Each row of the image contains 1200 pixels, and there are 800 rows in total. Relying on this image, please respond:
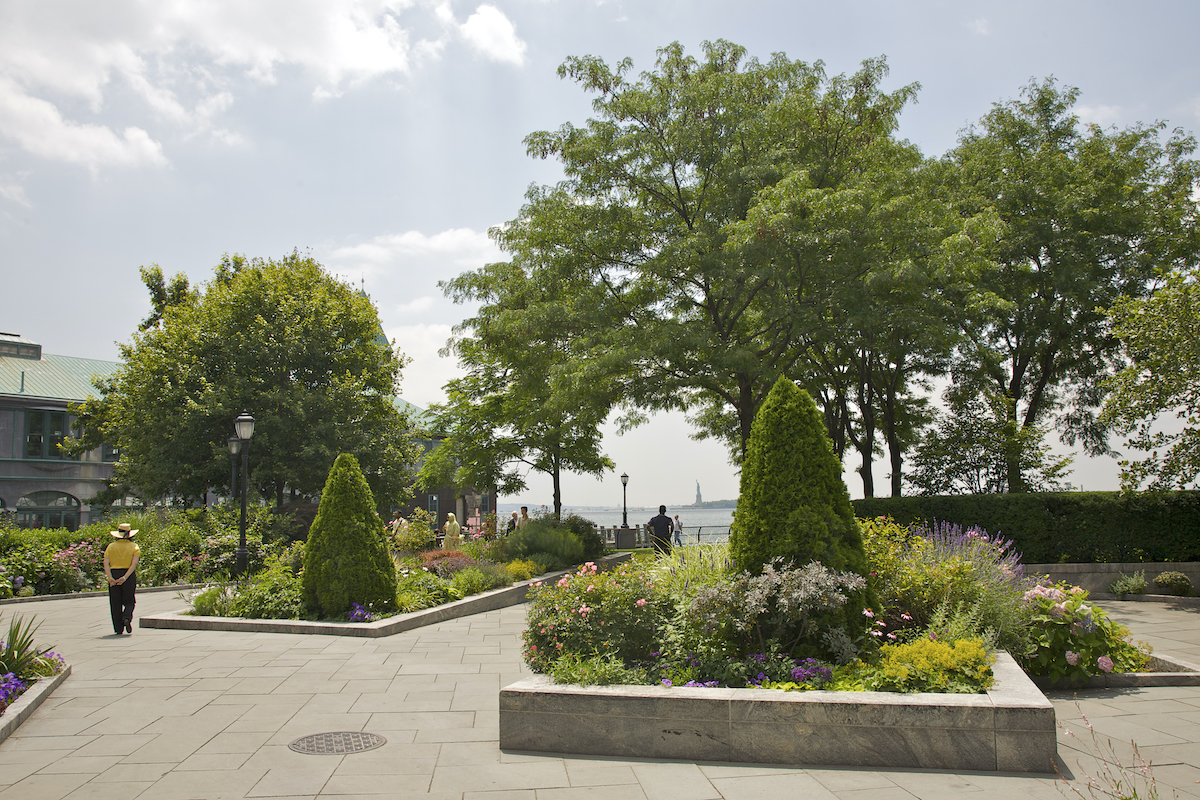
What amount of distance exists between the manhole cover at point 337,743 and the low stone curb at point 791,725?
101 centimetres

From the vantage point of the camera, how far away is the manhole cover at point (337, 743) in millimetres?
5242

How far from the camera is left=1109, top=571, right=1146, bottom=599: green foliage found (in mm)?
14602

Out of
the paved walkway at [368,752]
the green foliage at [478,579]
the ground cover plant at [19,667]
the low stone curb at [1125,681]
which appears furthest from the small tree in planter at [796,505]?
the green foliage at [478,579]

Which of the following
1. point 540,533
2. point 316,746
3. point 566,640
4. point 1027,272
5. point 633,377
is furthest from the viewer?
point 1027,272

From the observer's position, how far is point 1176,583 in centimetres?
1438

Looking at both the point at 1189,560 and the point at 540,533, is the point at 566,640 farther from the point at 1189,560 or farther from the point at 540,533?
the point at 1189,560

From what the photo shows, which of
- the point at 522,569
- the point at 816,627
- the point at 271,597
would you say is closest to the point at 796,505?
the point at 816,627

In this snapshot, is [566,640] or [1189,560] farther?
[1189,560]

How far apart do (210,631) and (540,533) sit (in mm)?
9391

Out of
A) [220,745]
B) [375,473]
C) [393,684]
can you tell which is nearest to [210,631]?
[393,684]

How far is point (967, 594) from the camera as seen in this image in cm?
698

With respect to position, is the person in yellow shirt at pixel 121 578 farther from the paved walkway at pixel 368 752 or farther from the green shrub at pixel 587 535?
the green shrub at pixel 587 535

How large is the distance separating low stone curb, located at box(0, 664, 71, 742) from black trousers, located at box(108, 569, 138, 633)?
323 cm

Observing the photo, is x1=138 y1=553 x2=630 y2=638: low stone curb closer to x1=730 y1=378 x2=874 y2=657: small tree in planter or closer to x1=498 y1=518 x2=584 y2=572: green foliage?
x1=730 y1=378 x2=874 y2=657: small tree in planter
